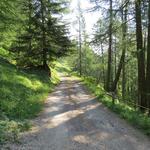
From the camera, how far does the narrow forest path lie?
9553 mm

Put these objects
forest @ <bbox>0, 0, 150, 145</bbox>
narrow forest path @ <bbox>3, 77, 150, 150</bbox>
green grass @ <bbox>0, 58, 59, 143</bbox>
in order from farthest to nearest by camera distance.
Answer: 1. forest @ <bbox>0, 0, 150, 145</bbox>
2. green grass @ <bbox>0, 58, 59, 143</bbox>
3. narrow forest path @ <bbox>3, 77, 150, 150</bbox>

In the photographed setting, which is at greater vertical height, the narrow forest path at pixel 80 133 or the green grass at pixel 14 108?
the green grass at pixel 14 108

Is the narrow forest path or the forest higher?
the forest

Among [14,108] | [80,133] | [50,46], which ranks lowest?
[80,133]

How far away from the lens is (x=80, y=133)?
36.3 feet

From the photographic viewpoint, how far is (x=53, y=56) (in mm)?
33094

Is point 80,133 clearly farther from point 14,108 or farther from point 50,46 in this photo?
point 50,46

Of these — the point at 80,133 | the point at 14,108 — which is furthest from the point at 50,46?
the point at 80,133

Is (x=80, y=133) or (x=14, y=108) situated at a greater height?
(x=14, y=108)

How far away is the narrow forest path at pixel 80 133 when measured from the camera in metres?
9.55

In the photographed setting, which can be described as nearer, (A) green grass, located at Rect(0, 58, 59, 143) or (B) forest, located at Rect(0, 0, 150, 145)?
(A) green grass, located at Rect(0, 58, 59, 143)

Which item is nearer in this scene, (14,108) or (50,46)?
(14,108)

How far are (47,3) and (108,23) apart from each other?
18138 mm

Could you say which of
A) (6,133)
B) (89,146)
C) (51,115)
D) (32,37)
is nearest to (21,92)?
(51,115)
